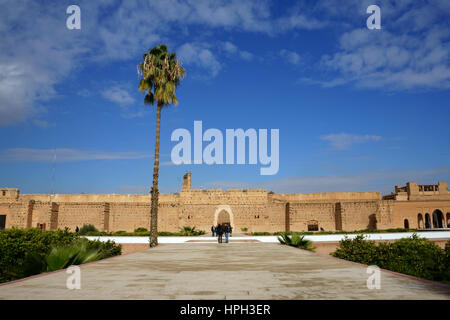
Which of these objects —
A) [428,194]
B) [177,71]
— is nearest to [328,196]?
[428,194]

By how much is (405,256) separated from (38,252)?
35.3 feet

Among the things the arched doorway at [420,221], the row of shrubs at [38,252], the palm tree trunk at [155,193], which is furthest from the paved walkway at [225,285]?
the arched doorway at [420,221]

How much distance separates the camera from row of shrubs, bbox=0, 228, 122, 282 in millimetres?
7610

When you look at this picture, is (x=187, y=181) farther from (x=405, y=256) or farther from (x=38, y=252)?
(x=405, y=256)

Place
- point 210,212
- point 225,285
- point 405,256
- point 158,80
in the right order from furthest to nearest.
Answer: point 210,212
point 158,80
point 405,256
point 225,285

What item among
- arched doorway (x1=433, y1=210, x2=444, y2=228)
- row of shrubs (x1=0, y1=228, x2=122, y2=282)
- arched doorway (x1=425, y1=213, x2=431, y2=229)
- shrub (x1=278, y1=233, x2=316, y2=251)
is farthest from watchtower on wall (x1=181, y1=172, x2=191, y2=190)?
arched doorway (x1=433, y1=210, x2=444, y2=228)

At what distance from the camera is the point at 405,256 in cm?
1039

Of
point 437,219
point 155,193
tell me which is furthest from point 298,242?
point 437,219

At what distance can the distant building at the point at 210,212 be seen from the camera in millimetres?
33594

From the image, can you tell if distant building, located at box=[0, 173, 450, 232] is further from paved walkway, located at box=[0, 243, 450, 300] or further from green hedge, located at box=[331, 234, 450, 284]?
paved walkway, located at box=[0, 243, 450, 300]
